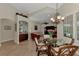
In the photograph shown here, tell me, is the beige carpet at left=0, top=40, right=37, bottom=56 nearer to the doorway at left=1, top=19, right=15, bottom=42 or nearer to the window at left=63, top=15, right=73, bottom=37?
the window at left=63, top=15, right=73, bottom=37

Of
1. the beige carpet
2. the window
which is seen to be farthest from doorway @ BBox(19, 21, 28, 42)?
the window

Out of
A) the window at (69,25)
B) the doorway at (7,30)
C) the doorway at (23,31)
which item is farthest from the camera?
the doorway at (7,30)

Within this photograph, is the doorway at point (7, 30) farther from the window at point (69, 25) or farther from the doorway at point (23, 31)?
the window at point (69, 25)

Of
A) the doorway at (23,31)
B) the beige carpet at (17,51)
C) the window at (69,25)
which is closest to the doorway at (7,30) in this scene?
the doorway at (23,31)

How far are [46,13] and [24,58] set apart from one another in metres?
9.22

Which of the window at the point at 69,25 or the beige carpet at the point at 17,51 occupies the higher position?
the window at the point at 69,25

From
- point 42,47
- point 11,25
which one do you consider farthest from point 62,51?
point 11,25

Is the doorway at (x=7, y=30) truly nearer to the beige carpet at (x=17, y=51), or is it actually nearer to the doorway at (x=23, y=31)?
the doorway at (x=23, y=31)

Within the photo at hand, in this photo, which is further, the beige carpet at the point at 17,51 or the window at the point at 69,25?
the window at the point at 69,25

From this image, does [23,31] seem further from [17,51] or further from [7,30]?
[17,51]

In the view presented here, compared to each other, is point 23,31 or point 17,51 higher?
point 23,31

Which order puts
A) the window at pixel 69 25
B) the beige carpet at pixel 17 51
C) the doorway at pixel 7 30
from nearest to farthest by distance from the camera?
the beige carpet at pixel 17 51, the window at pixel 69 25, the doorway at pixel 7 30

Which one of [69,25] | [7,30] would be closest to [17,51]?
[69,25]

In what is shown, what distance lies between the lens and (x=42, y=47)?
16.4 ft
